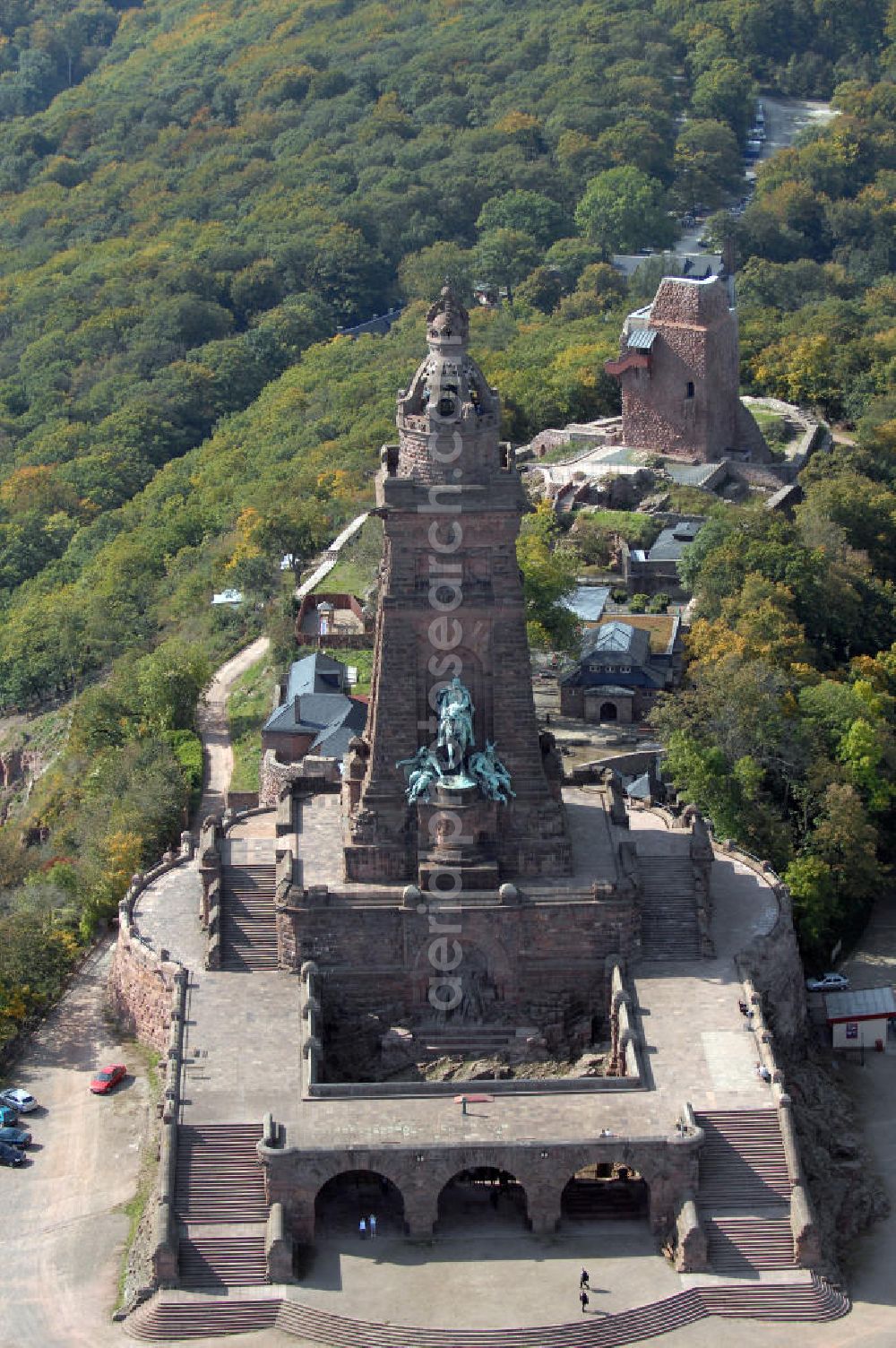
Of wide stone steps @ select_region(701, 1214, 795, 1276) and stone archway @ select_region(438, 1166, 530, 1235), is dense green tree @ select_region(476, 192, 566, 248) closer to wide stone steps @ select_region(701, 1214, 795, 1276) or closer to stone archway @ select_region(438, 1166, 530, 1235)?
stone archway @ select_region(438, 1166, 530, 1235)

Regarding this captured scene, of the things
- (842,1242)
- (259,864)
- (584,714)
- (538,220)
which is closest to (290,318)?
(538,220)

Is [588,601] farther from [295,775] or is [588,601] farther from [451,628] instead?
[451,628]

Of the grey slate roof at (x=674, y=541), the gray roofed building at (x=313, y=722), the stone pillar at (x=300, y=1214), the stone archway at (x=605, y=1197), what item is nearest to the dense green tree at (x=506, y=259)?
the grey slate roof at (x=674, y=541)

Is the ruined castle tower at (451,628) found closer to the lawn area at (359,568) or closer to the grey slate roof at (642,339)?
the lawn area at (359,568)

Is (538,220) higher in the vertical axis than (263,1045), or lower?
lower

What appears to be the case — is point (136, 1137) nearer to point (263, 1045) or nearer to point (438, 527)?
point (263, 1045)

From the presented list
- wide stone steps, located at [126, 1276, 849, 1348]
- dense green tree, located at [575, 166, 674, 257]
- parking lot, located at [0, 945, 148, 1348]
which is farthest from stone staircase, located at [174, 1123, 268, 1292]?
dense green tree, located at [575, 166, 674, 257]

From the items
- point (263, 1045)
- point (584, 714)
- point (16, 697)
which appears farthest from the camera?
point (16, 697)

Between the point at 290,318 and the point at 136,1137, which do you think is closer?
the point at 136,1137

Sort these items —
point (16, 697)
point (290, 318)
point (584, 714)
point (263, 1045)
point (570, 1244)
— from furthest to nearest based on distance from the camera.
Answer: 1. point (290, 318)
2. point (16, 697)
3. point (584, 714)
4. point (263, 1045)
5. point (570, 1244)
